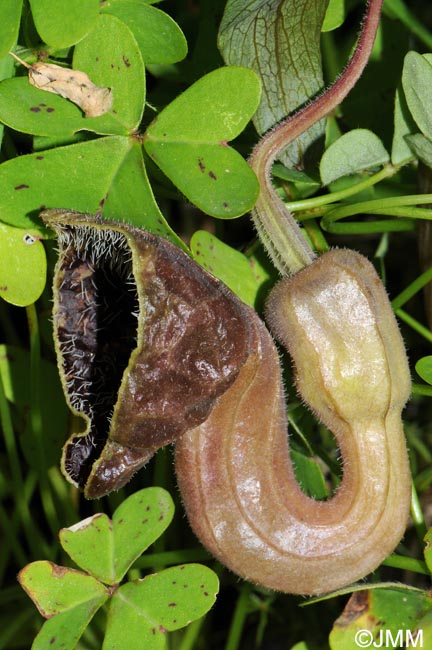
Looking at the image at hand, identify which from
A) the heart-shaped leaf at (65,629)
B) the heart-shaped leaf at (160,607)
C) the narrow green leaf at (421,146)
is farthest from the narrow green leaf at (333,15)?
the heart-shaped leaf at (65,629)

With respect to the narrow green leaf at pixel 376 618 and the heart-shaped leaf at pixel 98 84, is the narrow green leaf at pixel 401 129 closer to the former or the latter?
the heart-shaped leaf at pixel 98 84

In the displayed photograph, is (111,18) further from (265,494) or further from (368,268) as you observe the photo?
(265,494)

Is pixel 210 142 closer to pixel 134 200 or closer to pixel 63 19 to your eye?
pixel 134 200

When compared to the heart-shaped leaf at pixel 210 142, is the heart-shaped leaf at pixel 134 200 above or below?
below

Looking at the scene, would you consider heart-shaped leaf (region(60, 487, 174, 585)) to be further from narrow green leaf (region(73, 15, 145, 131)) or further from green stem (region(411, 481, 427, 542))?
narrow green leaf (region(73, 15, 145, 131))

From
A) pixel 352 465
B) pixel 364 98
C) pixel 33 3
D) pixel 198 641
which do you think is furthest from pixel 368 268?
pixel 198 641

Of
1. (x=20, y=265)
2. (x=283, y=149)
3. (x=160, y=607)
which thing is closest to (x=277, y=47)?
(x=283, y=149)

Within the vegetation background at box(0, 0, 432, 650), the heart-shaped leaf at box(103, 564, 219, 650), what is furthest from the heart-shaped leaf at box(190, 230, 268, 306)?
the heart-shaped leaf at box(103, 564, 219, 650)
